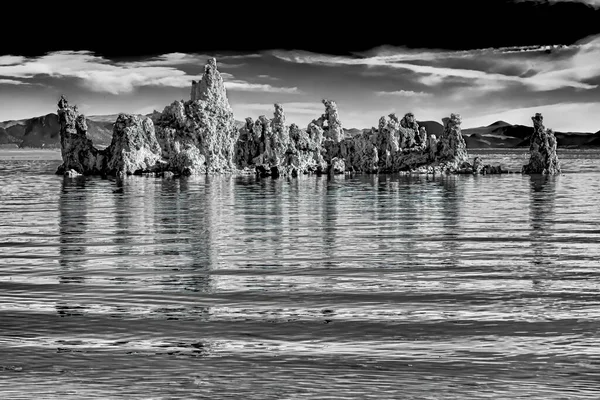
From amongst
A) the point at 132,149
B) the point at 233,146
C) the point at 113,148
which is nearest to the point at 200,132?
the point at 233,146

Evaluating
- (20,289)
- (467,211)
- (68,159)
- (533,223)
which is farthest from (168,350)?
(68,159)

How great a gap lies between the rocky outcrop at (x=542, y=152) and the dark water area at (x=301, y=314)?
11699cm

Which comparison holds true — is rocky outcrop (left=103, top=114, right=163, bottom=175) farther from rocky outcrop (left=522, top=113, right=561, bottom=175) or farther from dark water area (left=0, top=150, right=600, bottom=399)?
dark water area (left=0, top=150, right=600, bottom=399)

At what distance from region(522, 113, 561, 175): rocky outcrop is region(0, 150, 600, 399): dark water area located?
116991 millimetres

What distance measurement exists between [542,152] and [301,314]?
141459mm

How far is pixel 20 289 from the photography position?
18.5 meters

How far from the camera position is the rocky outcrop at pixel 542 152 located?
145000 mm

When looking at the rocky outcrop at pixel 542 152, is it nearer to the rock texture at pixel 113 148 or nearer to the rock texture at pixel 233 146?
the rock texture at pixel 233 146

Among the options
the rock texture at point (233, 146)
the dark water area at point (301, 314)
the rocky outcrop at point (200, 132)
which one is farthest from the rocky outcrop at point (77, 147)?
the dark water area at point (301, 314)

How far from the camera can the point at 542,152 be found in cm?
14762

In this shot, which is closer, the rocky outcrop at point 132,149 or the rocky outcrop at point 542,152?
the rocky outcrop at point 542,152

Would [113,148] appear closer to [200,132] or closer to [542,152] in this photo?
[200,132]

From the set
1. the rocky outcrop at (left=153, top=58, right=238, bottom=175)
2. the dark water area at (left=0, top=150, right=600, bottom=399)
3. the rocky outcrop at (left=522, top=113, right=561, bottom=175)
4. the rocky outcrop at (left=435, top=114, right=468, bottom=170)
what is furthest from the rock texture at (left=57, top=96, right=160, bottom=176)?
the dark water area at (left=0, top=150, right=600, bottom=399)

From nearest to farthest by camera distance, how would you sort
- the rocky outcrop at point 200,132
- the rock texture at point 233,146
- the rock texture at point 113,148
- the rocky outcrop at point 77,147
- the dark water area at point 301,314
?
the dark water area at point 301,314
the rock texture at point 113,148
the rock texture at point 233,146
the rocky outcrop at point 77,147
the rocky outcrop at point 200,132
